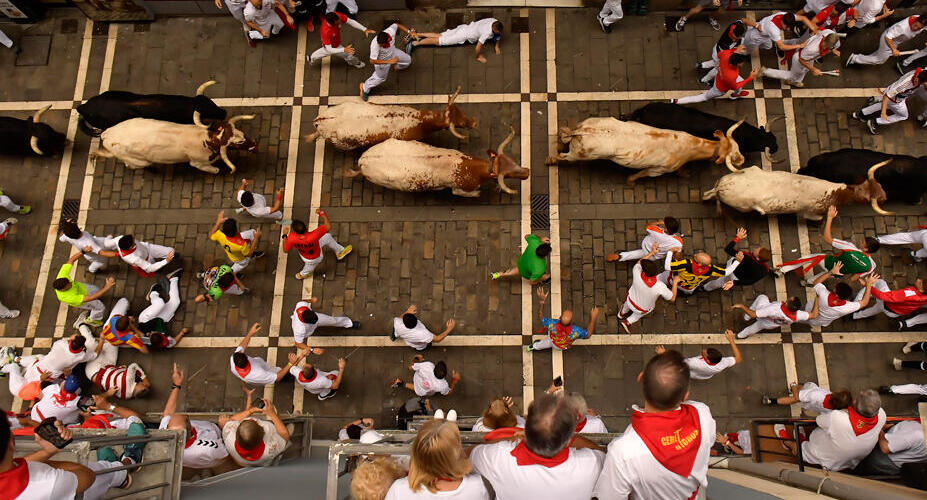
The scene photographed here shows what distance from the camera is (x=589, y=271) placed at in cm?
1073

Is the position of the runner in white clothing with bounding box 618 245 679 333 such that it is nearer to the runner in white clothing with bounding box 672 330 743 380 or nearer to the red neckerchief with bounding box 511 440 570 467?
the runner in white clothing with bounding box 672 330 743 380

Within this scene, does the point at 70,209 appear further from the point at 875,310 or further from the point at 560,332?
the point at 875,310

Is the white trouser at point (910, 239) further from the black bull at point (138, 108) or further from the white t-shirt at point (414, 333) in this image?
the black bull at point (138, 108)

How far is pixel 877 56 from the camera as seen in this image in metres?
11.4

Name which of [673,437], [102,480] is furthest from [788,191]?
[102,480]

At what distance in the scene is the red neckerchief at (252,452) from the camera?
23.4ft

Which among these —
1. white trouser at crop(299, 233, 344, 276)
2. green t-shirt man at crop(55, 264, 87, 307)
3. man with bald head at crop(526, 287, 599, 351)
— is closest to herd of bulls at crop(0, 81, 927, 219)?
white trouser at crop(299, 233, 344, 276)

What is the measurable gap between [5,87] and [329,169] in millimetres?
7990

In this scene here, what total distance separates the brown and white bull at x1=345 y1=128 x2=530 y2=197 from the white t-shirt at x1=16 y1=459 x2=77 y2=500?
21.8 ft

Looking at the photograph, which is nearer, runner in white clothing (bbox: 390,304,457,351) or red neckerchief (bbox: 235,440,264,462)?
red neckerchief (bbox: 235,440,264,462)

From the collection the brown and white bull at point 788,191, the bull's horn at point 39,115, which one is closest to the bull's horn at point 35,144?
the bull's horn at point 39,115

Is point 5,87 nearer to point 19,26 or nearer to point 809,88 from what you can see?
point 19,26

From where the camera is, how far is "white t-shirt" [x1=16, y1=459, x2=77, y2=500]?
4.55 metres

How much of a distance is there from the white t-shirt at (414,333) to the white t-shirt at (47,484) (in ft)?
16.5
